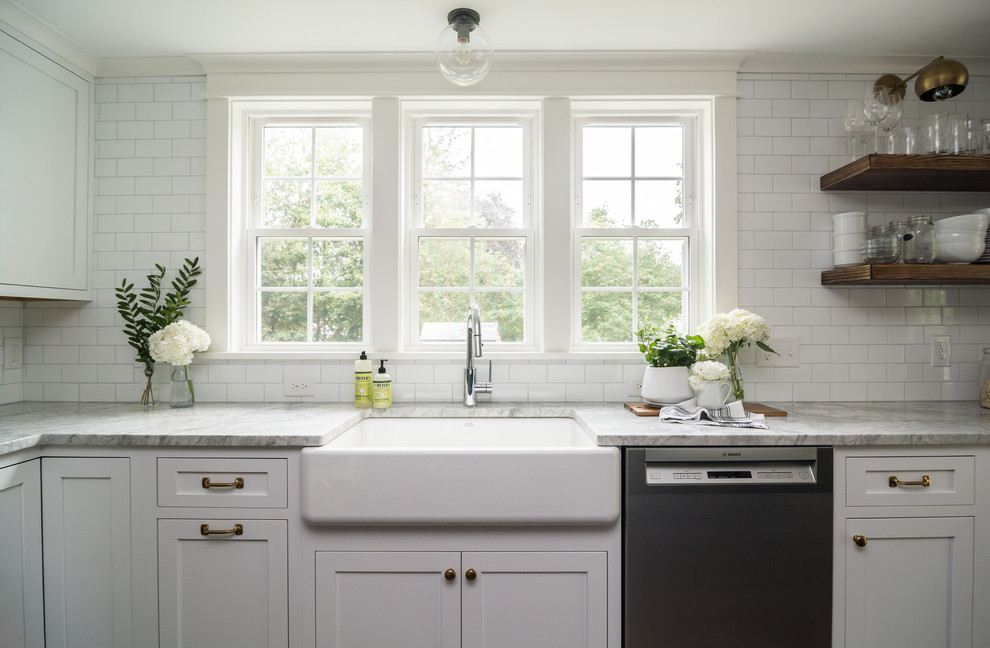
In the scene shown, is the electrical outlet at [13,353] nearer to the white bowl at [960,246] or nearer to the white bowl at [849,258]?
the white bowl at [849,258]

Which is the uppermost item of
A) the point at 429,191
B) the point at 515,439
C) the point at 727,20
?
the point at 727,20

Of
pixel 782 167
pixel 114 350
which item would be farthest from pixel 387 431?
pixel 782 167

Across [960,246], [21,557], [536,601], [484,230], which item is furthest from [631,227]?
[21,557]

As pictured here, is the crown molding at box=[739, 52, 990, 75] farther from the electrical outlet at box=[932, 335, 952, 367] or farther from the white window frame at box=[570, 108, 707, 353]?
the electrical outlet at box=[932, 335, 952, 367]

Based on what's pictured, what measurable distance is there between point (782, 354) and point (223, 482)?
2.40 metres

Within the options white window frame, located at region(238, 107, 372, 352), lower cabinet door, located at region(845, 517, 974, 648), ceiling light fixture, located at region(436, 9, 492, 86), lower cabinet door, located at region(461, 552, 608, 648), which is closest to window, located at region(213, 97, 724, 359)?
white window frame, located at region(238, 107, 372, 352)

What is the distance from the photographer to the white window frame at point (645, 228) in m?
2.43

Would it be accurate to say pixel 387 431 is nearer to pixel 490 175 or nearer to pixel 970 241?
pixel 490 175

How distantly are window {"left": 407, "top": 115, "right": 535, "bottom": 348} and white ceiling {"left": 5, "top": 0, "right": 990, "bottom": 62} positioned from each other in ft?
1.31

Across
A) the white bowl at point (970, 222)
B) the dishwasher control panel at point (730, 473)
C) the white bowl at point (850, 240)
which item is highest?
the white bowl at point (970, 222)

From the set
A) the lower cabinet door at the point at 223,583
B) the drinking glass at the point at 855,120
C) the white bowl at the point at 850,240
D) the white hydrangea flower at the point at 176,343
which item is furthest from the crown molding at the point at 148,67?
the white bowl at the point at 850,240

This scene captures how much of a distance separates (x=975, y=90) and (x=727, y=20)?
1355 mm

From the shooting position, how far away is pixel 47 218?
6.91 feet

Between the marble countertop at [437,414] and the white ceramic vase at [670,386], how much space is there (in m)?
0.15
